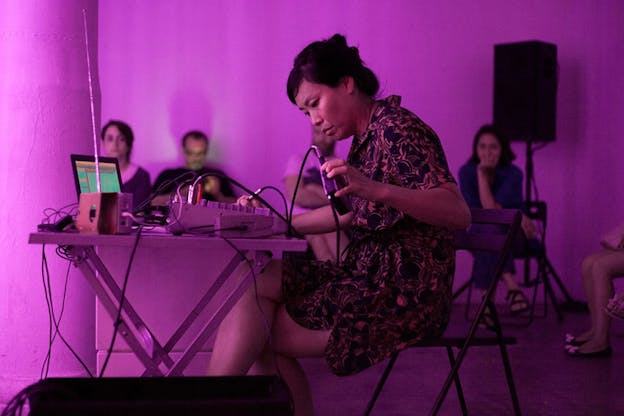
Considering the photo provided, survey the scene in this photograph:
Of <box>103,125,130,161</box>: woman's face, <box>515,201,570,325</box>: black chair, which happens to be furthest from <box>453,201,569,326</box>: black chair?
<box>103,125,130,161</box>: woman's face

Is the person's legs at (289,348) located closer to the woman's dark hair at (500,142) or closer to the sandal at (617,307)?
the sandal at (617,307)

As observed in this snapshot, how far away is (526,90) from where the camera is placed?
664 centimetres

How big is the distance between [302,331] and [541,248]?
4.30 meters

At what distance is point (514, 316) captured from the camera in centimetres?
595

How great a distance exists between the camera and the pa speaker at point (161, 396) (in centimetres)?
155

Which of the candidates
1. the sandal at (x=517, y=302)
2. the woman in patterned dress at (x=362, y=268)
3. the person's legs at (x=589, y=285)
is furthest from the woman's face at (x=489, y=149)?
the woman in patterned dress at (x=362, y=268)

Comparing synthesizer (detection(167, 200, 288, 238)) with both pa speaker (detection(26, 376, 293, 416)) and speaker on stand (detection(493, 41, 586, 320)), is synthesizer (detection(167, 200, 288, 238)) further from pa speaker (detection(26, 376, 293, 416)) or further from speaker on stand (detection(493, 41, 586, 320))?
speaker on stand (detection(493, 41, 586, 320))

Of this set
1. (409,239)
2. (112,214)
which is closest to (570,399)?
(409,239)

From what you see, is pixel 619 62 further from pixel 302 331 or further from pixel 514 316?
pixel 302 331

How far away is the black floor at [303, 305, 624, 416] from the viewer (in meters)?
3.35

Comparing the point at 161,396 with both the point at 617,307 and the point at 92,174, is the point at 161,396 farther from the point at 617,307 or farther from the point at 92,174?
the point at 617,307

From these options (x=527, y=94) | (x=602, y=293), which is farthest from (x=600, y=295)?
(x=527, y=94)

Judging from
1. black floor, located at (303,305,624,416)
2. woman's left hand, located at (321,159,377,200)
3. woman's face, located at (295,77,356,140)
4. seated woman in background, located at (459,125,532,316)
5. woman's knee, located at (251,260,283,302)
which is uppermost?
woman's face, located at (295,77,356,140)

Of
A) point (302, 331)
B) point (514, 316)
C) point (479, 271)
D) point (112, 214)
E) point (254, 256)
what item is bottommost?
point (514, 316)
